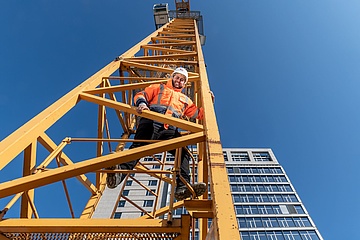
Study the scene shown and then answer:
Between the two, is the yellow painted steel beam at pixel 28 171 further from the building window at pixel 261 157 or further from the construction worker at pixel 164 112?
the building window at pixel 261 157

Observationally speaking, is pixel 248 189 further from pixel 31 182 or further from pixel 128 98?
pixel 31 182

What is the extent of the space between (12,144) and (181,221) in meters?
1.82

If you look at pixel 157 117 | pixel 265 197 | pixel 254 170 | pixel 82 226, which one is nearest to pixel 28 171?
pixel 82 226

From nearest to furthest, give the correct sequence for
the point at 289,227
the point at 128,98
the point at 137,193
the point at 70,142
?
the point at 70,142 < the point at 128,98 < the point at 137,193 < the point at 289,227

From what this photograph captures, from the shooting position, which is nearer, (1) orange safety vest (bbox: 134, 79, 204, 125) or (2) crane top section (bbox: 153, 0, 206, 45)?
(1) orange safety vest (bbox: 134, 79, 204, 125)

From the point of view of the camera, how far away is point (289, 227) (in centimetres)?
4375

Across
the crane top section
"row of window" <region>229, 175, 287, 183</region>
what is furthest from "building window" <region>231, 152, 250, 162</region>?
the crane top section

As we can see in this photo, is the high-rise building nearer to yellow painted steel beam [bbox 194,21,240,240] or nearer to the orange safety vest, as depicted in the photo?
the orange safety vest

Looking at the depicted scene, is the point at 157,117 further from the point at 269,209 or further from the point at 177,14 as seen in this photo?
the point at 269,209

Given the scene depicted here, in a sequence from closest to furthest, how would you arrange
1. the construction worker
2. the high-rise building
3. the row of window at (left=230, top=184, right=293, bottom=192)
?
1. the construction worker
2. the high-rise building
3. the row of window at (left=230, top=184, right=293, bottom=192)

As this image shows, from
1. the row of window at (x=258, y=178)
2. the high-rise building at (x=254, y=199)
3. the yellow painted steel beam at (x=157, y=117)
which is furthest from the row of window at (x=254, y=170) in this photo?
the yellow painted steel beam at (x=157, y=117)

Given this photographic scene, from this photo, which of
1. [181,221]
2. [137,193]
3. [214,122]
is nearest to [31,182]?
[181,221]

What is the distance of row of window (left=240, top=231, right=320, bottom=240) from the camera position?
41.2 m

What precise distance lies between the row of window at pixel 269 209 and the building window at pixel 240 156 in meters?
14.2
